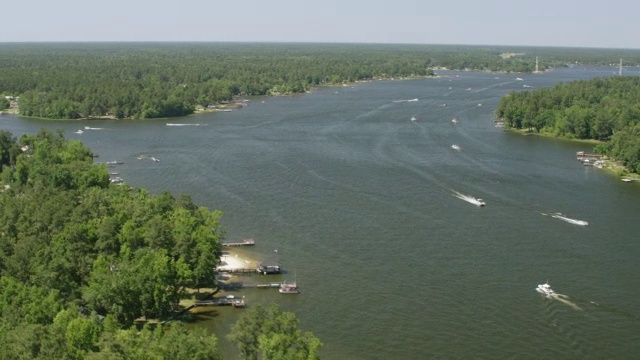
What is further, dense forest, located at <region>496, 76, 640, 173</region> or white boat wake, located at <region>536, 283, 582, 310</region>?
dense forest, located at <region>496, 76, 640, 173</region>

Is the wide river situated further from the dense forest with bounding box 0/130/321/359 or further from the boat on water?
the dense forest with bounding box 0/130/321/359

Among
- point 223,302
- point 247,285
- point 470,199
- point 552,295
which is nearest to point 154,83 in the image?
point 470,199

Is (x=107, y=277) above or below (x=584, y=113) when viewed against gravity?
below

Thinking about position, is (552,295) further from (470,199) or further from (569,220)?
(470,199)

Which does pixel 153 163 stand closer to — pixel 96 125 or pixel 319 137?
pixel 319 137

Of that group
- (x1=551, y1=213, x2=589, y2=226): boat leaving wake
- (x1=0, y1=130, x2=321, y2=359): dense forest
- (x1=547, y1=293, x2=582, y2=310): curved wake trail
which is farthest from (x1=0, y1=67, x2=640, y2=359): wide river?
(x1=0, y1=130, x2=321, y2=359): dense forest

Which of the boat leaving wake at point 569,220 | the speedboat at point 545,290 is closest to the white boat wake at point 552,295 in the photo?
the speedboat at point 545,290

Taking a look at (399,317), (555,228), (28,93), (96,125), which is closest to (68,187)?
(399,317)
